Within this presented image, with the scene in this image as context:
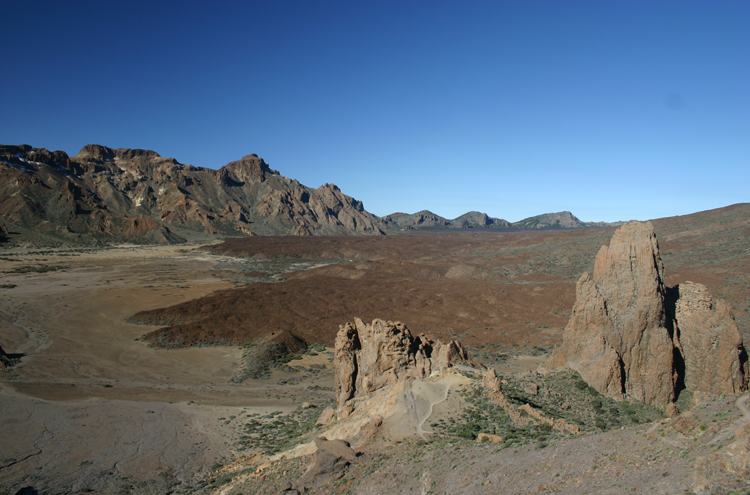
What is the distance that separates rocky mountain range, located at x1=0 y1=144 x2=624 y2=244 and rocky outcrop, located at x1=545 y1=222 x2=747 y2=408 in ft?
451

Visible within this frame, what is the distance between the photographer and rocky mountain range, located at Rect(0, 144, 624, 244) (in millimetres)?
120188

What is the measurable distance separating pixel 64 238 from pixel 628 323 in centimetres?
14184

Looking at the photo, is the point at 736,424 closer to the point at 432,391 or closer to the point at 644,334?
the point at 644,334

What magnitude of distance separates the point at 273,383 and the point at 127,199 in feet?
524

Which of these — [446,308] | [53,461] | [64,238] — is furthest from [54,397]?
[64,238]

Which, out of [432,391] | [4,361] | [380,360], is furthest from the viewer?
[4,361]

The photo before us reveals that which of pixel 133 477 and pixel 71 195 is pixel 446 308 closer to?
pixel 133 477

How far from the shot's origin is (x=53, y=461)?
17.4 meters

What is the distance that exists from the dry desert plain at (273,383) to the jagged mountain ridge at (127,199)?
59.3 meters

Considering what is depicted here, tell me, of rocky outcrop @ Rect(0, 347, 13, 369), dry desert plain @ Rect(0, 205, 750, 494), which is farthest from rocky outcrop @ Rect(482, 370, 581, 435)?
rocky outcrop @ Rect(0, 347, 13, 369)

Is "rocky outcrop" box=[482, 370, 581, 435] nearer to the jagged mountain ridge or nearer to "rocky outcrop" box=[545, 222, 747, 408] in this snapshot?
"rocky outcrop" box=[545, 222, 747, 408]

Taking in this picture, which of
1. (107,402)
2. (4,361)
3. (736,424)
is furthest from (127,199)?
(736,424)

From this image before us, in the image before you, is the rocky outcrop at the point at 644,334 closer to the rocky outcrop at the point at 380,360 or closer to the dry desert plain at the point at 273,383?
the dry desert plain at the point at 273,383

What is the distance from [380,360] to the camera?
62.0 ft
